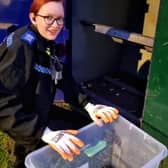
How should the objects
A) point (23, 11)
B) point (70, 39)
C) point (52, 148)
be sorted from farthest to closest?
point (70, 39)
point (23, 11)
point (52, 148)

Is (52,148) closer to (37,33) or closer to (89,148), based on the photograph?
(89,148)

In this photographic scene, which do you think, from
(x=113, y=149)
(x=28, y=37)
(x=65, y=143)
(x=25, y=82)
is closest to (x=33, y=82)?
(x=25, y=82)

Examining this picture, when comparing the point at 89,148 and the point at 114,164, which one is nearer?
the point at 89,148

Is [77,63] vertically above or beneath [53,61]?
beneath

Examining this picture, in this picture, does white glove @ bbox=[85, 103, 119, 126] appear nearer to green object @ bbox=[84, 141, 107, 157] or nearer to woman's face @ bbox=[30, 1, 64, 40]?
green object @ bbox=[84, 141, 107, 157]

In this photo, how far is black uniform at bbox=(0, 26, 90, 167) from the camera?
113 centimetres

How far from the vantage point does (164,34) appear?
1.49m

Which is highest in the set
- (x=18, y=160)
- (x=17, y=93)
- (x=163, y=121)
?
(x=17, y=93)

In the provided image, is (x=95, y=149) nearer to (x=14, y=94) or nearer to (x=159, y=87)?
(x=14, y=94)

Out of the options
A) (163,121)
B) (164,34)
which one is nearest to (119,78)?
(163,121)

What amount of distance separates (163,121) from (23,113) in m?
0.93

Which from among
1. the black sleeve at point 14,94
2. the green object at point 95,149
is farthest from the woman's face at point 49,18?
the green object at point 95,149

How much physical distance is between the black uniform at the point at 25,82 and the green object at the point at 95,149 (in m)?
0.23

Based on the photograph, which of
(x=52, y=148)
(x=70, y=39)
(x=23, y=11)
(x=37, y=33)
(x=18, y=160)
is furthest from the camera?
(x=70, y=39)
